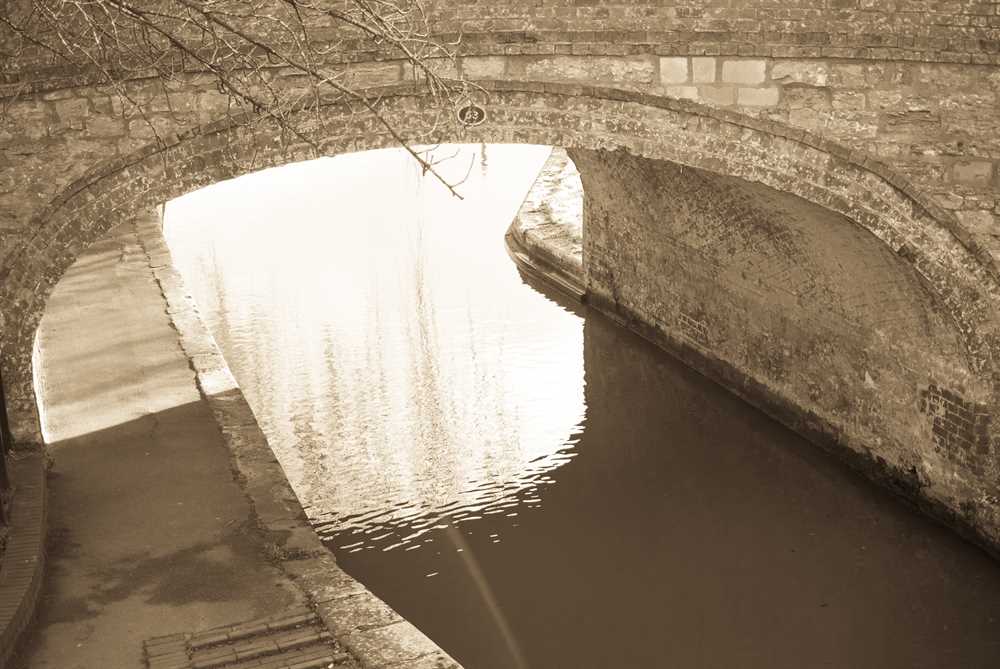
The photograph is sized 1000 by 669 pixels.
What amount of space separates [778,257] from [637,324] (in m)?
2.68

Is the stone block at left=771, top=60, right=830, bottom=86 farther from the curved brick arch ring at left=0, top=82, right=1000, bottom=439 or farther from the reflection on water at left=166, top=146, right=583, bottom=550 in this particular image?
the reflection on water at left=166, top=146, right=583, bottom=550

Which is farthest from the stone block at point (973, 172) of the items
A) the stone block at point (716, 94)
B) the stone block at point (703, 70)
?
the stone block at point (703, 70)

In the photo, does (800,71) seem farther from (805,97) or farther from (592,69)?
(592,69)

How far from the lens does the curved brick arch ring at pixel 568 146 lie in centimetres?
650

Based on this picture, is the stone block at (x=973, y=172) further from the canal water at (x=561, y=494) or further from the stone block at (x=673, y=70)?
the canal water at (x=561, y=494)

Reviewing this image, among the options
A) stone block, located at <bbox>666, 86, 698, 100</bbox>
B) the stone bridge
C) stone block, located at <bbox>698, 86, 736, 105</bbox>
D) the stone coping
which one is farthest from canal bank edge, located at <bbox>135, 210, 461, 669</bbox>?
stone block, located at <bbox>698, 86, 736, 105</bbox>

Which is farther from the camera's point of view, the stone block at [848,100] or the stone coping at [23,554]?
the stone block at [848,100]

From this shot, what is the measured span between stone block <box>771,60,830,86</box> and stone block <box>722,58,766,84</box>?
0.08 m

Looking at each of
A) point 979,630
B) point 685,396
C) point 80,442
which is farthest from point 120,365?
point 979,630

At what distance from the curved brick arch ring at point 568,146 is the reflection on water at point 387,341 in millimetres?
1276

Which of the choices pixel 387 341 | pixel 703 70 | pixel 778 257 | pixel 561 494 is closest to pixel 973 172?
pixel 703 70

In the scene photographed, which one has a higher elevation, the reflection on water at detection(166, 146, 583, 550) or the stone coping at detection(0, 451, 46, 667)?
the stone coping at detection(0, 451, 46, 667)

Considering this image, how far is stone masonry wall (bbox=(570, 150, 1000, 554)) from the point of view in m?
7.62

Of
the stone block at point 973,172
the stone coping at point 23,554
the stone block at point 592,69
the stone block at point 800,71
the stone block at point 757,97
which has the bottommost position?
the stone coping at point 23,554
